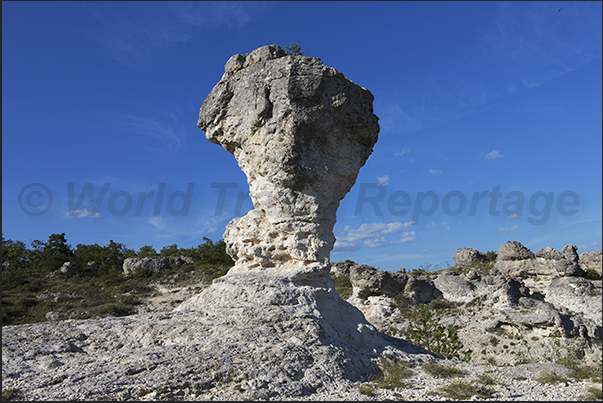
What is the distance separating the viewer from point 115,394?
6352 mm

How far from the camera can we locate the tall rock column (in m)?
10.6

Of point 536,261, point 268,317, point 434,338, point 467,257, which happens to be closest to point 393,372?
point 268,317

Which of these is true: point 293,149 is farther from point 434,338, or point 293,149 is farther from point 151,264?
point 151,264

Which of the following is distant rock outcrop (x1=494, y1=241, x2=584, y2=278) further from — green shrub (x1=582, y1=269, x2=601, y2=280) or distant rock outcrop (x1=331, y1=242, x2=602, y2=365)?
green shrub (x1=582, y1=269, x2=601, y2=280)

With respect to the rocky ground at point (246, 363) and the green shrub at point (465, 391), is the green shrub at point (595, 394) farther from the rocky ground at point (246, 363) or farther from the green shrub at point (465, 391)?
the green shrub at point (465, 391)

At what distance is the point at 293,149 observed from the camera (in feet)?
34.6

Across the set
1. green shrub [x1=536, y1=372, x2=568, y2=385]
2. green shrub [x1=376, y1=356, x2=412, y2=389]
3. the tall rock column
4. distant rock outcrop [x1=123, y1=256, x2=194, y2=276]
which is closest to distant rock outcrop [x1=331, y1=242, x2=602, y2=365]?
green shrub [x1=536, y1=372, x2=568, y2=385]

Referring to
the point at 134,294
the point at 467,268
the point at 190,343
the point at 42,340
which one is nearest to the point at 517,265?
the point at 467,268

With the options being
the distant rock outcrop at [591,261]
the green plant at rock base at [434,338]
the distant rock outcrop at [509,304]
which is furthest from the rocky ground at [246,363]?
the distant rock outcrop at [591,261]

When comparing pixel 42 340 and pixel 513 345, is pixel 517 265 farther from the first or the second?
pixel 42 340

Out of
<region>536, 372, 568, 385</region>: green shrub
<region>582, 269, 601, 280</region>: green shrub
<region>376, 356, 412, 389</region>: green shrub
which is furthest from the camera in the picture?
<region>582, 269, 601, 280</region>: green shrub

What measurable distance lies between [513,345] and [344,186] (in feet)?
50.5

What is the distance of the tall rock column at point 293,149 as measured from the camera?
34.9ft

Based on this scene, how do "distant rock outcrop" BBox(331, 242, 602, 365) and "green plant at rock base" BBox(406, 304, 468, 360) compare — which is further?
"distant rock outcrop" BBox(331, 242, 602, 365)
